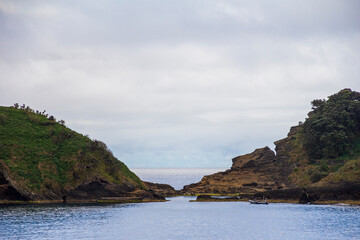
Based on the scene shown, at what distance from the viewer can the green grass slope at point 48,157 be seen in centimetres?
10681

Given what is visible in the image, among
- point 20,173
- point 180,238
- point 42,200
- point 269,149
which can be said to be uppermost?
point 269,149

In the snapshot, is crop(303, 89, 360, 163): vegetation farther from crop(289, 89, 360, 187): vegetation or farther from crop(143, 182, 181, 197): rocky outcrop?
crop(143, 182, 181, 197): rocky outcrop

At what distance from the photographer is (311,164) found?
140500mm

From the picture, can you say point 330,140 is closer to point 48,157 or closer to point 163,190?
point 163,190

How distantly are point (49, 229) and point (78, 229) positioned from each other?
4747mm

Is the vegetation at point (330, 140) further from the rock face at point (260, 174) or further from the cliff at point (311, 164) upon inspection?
the rock face at point (260, 174)

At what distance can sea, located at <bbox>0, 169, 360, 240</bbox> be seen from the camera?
64.5 meters

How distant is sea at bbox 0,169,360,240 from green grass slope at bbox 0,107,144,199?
10.1 meters

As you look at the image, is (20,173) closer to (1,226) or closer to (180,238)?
(1,226)

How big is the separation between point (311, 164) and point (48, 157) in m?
88.1

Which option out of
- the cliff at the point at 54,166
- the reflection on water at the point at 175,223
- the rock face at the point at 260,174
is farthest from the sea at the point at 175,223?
the rock face at the point at 260,174

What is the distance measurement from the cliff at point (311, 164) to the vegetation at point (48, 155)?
40694 mm

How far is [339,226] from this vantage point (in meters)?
71.9

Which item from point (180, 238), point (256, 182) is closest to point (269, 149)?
point (256, 182)
